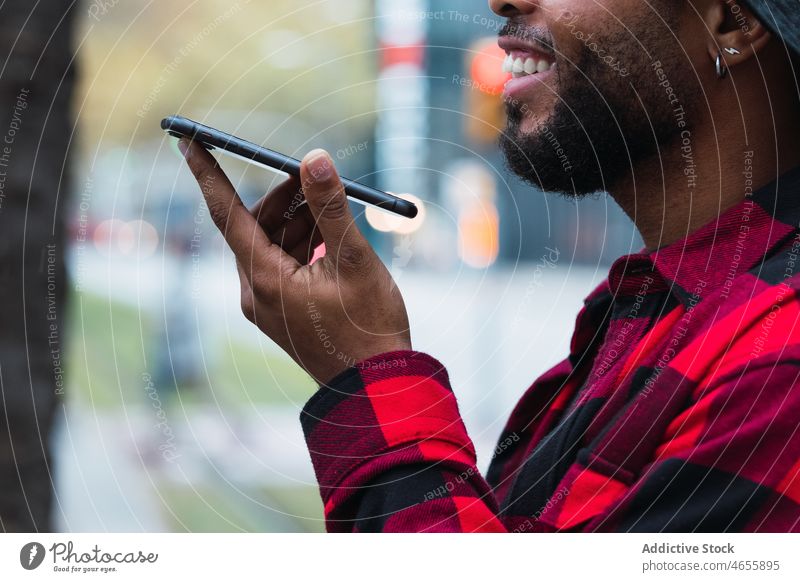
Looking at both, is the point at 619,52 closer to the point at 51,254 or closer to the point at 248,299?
the point at 248,299

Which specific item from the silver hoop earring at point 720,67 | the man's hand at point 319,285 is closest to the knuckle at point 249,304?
the man's hand at point 319,285

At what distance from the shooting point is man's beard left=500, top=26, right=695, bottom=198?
2.50ft

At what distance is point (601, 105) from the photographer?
0.78 meters

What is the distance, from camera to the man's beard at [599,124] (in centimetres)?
76

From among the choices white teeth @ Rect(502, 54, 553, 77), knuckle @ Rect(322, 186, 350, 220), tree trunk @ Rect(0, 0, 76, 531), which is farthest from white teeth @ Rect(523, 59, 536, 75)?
tree trunk @ Rect(0, 0, 76, 531)

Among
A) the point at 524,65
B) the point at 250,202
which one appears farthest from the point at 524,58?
the point at 250,202

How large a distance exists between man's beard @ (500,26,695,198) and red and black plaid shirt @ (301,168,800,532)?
0.32ft

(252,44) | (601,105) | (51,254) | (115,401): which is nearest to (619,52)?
(601,105)

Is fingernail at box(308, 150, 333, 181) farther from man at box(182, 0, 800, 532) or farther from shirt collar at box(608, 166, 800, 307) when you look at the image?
shirt collar at box(608, 166, 800, 307)

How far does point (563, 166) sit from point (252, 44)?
1.54 metres

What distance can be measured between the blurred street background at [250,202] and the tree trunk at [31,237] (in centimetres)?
5
